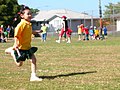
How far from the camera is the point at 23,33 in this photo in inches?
398

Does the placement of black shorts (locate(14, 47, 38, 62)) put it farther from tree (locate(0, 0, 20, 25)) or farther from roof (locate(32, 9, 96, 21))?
roof (locate(32, 9, 96, 21))

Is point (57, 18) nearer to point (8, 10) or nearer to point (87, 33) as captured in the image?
point (8, 10)

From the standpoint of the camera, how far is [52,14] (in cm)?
9888

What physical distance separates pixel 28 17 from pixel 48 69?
2468 mm

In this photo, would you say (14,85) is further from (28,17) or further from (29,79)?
(28,17)

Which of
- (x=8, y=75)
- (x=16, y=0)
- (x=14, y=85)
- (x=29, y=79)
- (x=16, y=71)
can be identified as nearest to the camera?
(x=14, y=85)

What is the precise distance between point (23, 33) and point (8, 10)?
66.9 m

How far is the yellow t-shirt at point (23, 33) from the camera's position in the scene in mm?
10039

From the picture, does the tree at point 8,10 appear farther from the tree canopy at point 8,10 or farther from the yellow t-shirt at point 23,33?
the yellow t-shirt at point 23,33

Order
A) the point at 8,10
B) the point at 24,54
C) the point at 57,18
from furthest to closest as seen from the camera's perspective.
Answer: the point at 57,18, the point at 8,10, the point at 24,54

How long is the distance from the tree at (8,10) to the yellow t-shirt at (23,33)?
201 ft

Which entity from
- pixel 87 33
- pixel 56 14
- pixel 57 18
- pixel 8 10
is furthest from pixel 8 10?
pixel 87 33

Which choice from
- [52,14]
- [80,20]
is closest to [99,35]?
[80,20]

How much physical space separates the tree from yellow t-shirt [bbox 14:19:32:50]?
201ft
